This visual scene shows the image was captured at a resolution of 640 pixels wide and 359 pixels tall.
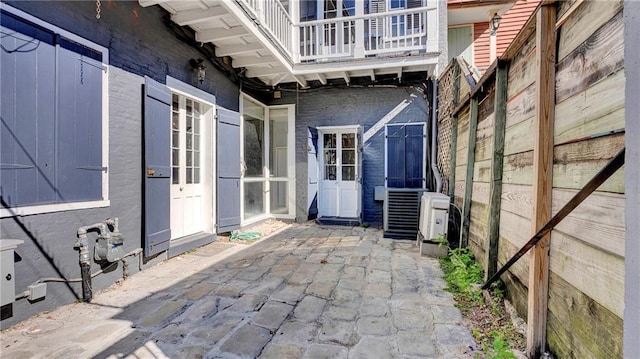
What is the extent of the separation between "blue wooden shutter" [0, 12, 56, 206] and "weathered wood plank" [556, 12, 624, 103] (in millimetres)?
3788

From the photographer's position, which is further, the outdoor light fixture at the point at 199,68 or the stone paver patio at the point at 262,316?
the outdoor light fixture at the point at 199,68

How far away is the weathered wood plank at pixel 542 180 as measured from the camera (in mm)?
→ 1666

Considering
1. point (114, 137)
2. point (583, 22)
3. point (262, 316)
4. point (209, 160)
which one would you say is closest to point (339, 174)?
point (209, 160)

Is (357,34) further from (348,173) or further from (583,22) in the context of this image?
(583,22)

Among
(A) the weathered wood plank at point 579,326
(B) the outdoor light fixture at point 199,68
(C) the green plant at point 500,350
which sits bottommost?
(C) the green plant at point 500,350

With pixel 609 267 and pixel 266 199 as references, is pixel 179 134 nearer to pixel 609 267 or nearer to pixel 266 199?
pixel 266 199

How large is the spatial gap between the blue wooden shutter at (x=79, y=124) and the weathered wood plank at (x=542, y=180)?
3.72m

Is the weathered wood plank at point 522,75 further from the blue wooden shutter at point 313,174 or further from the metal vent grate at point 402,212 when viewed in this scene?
the blue wooden shutter at point 313,174

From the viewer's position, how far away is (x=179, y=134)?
172 inches

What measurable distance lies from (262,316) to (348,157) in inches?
189

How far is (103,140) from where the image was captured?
3018 millimetres

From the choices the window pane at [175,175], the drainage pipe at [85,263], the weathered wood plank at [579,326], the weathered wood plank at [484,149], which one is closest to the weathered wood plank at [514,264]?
the weathered wood plank at [579,326]

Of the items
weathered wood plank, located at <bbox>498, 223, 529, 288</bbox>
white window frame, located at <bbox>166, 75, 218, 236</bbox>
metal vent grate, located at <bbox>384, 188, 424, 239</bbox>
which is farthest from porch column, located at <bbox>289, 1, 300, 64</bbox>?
A: weathered wood plank, located at <bbox>498, 223, 529, 288</bbox>

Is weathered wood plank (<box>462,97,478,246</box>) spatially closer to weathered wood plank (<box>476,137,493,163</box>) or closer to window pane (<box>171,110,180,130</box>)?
weathered wood plank (<box>476,137,493,163</box>)
